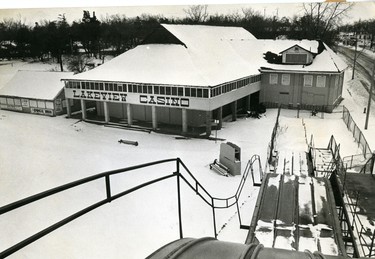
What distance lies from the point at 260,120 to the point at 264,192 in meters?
17.3

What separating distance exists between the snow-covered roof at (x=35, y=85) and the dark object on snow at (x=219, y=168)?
18.0 meters

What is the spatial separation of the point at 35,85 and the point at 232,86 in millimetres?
17996

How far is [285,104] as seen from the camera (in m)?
29.7

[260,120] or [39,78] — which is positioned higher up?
[39,78]

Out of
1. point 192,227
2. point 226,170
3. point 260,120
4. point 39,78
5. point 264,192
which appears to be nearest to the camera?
point 264,192

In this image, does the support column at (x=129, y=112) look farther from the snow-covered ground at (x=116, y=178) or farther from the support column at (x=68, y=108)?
the support column at (x=68, y=108)

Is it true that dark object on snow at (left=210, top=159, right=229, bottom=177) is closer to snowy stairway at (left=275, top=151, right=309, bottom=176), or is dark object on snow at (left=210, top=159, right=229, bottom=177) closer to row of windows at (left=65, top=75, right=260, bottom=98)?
snowy stairway at (left=275, top=151, right=309, bottom=176)

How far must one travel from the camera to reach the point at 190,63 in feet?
81.7

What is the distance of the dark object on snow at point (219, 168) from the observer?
52.9 ft

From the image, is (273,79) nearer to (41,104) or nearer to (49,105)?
(49,105)

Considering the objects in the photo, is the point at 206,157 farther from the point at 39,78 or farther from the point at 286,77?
the point at 39,78

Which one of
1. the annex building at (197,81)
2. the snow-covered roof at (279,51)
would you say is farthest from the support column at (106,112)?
the snow-covered roof at (279,51)

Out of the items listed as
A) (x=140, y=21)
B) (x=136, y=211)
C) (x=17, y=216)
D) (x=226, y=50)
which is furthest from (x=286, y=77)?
(x=17, y=216)

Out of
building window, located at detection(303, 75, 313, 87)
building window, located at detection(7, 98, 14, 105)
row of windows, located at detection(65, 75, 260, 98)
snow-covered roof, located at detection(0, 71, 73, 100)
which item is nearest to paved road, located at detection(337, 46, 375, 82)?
building window, located at detection(303, 75, 313, 87)
